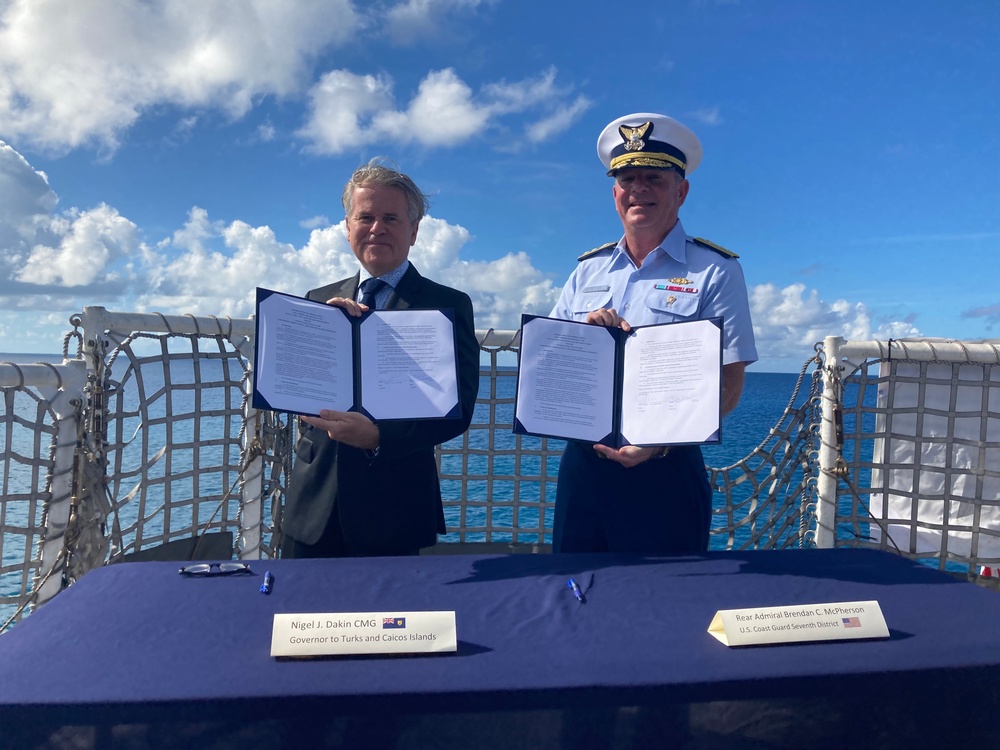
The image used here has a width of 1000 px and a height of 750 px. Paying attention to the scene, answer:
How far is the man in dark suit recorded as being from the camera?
1874 mm

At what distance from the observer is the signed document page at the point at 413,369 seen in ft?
5.57

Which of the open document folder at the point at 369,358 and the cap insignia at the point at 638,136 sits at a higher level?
the cap insignia at the point at 638,136

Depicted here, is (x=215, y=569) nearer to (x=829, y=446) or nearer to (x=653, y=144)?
(x=653, y=144)

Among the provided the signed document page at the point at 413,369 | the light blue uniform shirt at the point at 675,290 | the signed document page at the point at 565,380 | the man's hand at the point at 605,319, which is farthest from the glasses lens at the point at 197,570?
the light blue uniform shirt at the point at 675,290

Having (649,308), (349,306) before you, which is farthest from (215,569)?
(649,308)

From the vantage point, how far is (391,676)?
1.00 metres

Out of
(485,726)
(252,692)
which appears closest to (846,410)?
(485,726)

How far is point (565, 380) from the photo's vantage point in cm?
174

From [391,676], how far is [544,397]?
0.87m

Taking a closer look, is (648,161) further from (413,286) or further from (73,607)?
(73,607)

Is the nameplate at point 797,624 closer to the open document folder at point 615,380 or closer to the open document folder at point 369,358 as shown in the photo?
the open document folder at point 615,380

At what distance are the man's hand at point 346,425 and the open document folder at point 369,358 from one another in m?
0.02

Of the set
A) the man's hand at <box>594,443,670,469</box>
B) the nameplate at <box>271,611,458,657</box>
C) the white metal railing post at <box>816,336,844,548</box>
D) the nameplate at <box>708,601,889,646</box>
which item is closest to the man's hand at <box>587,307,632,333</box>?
the man's hand at <box>594,443,670,469</box>

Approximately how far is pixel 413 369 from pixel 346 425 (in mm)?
217
